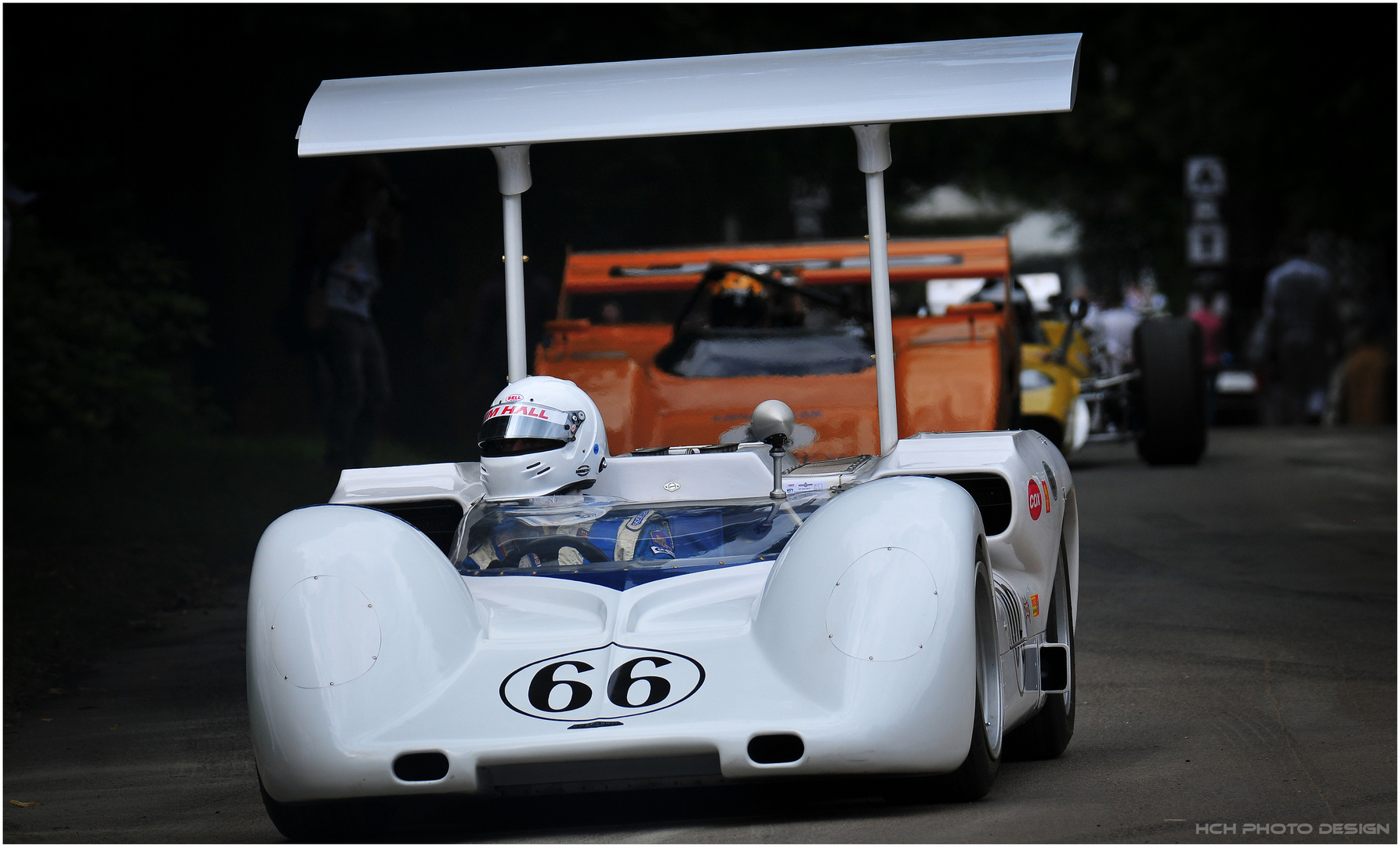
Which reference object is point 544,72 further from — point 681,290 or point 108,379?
point 108,379

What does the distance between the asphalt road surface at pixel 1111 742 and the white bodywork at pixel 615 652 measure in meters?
0.25

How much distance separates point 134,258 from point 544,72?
987 cm

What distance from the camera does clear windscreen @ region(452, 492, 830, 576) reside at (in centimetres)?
531

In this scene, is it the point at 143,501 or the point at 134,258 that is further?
the point at 134,258

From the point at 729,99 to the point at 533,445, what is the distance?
136cm

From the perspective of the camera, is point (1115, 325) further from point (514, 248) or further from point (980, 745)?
point (980, 745)

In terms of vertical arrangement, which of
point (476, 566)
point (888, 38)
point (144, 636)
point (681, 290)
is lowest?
point (144, 636)

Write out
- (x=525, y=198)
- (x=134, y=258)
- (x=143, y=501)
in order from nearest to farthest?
(x=525, y=198) < (x=143, y=501) < (x=134, y=258)

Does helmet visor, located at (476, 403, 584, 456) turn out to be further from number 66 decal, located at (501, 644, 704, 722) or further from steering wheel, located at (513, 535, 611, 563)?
number 66 decal, located at (501, 644, 704, 722)

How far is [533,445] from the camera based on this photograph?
5.68 metres

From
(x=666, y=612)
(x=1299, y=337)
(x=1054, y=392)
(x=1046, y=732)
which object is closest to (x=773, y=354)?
(x=1046, y=732)

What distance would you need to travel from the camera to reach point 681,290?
11000mm

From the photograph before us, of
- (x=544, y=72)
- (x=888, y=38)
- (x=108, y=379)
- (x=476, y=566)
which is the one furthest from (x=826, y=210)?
(x=476, y=566)

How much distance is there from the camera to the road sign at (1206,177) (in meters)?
30.2
